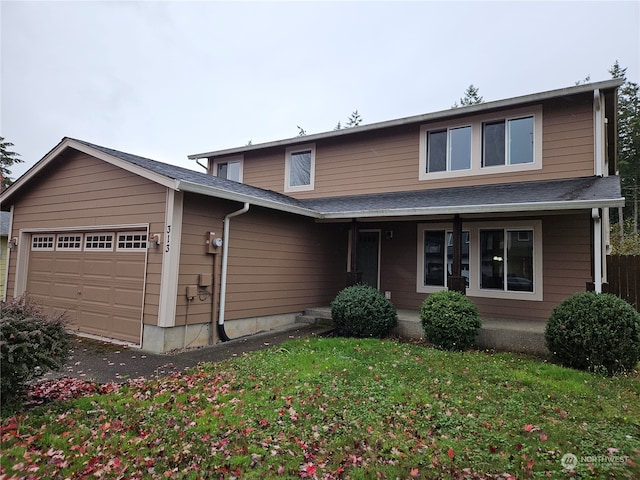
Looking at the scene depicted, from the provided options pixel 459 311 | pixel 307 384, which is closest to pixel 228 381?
pixel 307 384

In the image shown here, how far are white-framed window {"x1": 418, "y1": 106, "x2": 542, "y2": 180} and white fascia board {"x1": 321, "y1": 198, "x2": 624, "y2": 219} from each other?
89.3 inches

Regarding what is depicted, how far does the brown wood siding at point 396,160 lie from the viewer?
764 centimetres

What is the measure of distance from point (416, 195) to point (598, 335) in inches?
191

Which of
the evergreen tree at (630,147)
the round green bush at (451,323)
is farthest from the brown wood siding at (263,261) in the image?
the evergreen tree at (630,147)

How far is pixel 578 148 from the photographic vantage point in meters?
7.63

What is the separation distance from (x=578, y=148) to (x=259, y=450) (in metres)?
8.43

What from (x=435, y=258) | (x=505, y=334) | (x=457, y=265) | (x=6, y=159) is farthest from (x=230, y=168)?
(x=6, y=159)

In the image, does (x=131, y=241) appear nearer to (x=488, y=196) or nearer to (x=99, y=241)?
(x=99, y=241)

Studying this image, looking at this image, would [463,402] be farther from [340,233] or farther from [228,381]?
[340,233]

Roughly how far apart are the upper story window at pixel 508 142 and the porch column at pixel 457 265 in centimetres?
216

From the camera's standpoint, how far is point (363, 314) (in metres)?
7.27

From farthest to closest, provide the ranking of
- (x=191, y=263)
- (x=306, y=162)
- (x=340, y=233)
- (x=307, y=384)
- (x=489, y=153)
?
1. (x=306, y=162)
2. (x=340, y=233)
3. (x=489, y=153)
4. (x=191, y=263)
5. (x=307, y=384)

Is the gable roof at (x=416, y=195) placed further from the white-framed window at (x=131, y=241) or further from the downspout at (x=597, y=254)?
the white-framed window at (x=131, y=241)

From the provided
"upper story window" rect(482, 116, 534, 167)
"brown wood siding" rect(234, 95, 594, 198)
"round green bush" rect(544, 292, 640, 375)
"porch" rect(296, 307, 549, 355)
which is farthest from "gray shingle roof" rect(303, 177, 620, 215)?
"porch" rect(296, 307, 549, 355)
